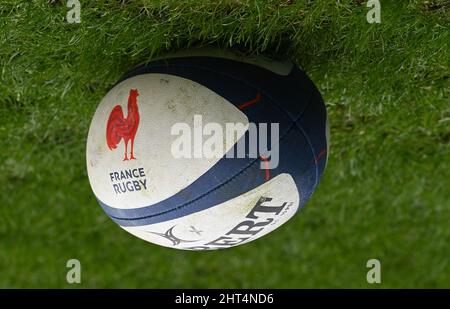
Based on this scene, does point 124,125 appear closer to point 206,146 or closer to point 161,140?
point 161,140

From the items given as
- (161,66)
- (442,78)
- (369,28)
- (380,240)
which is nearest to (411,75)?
Result: (442,78)

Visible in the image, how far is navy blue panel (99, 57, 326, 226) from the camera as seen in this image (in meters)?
3.21

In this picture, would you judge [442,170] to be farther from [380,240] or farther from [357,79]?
[357,79]

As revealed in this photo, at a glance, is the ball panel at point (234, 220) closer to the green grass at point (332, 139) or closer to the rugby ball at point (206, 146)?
the rugby ball at point (206, 146)

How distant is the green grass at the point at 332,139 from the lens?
11.9 ft

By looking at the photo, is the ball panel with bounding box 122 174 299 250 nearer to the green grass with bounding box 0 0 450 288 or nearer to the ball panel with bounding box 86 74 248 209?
the ball panel with bounding box 86 74 248 209

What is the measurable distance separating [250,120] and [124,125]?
48 cm

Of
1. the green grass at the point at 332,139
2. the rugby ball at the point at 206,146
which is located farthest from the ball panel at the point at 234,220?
the green grass at the point at 332,139

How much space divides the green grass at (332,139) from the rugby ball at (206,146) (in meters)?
0.26

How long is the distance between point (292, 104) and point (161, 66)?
1.74 ft

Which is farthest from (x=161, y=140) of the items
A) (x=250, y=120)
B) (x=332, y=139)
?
(x=332, y=139)

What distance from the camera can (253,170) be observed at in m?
3.21

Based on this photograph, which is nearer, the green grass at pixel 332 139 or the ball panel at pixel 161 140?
the ball panel at pixel 161 140

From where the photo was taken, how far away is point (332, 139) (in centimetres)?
498
